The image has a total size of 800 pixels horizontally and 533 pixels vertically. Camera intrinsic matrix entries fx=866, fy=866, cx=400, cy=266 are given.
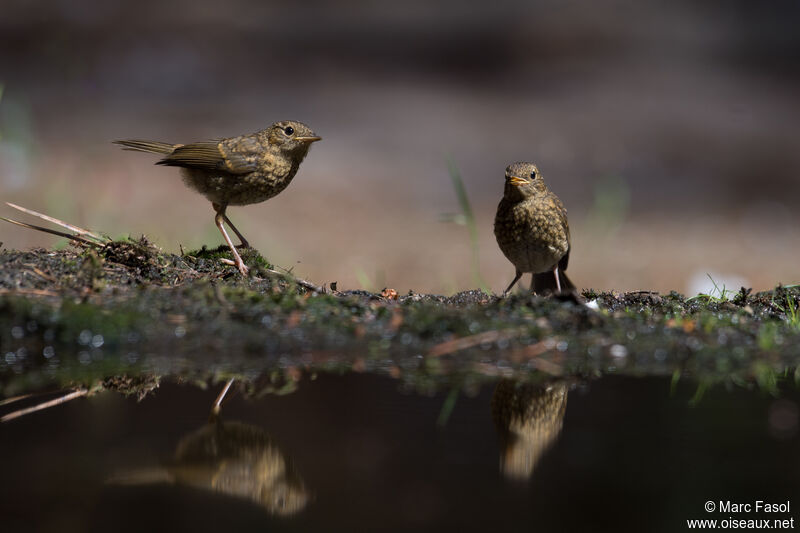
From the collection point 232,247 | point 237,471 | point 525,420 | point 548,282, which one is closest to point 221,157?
point 232,247

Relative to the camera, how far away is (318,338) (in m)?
3.39

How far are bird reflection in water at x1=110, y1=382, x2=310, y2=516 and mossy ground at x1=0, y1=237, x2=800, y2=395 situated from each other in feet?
1.79

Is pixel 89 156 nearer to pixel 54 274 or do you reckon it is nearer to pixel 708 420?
pixel 54 274

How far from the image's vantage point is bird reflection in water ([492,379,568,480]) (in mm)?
2107

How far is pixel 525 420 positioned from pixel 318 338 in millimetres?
1150

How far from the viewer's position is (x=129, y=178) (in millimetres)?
10656

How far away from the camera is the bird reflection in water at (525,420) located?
2107 mm

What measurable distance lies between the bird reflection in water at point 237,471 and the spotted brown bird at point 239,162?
3151 millimetres

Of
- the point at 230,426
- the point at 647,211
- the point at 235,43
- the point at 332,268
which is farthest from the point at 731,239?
the point at 230,426

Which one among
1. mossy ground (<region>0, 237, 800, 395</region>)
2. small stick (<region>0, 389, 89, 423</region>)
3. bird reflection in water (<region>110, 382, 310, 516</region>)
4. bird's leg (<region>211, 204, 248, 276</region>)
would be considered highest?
bird's leg (<region>211, 204, 248, 276</region>)

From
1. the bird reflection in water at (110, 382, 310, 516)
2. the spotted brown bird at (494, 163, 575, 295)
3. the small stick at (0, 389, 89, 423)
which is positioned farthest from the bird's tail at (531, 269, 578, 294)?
the bird reflection in water at (110, 382, 310, 516)

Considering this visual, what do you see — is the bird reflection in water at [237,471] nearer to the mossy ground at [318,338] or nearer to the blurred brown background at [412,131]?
the mossy ground at [318,338]

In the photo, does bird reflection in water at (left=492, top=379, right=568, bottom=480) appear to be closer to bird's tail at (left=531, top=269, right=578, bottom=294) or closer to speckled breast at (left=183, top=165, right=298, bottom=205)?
speckled breast at (left=183, top=165, right=298, bottom=205)

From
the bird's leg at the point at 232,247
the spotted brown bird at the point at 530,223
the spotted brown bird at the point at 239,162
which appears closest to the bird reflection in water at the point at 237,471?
the bird's leg at the point at 232,247
